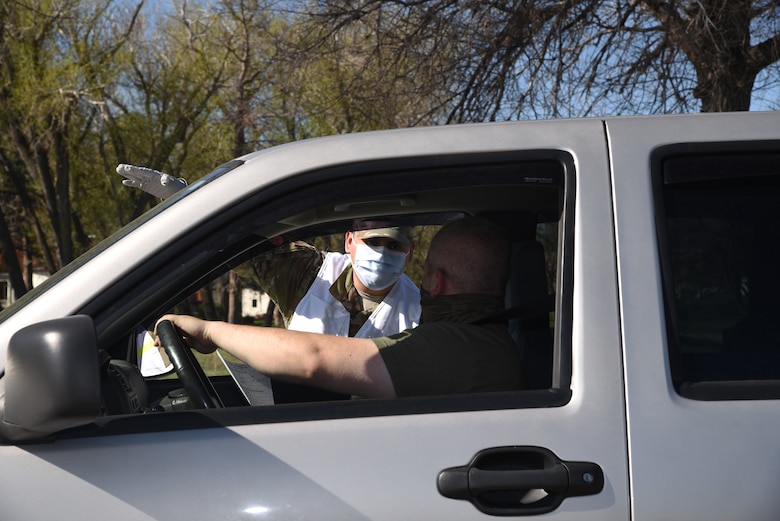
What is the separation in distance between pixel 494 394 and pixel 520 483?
195 millimetres

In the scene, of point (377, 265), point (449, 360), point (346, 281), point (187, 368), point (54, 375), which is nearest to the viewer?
point (54, 375)

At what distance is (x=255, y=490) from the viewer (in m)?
1.75

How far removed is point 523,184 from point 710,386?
58cm

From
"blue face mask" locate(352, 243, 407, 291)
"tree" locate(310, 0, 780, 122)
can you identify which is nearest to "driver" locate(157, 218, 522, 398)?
"blue face mask" locate(352, 243, 407, 291)

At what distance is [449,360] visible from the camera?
7.13ft

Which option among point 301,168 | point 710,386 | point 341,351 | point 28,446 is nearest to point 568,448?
point 710,386

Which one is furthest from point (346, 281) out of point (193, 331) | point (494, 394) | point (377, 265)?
point (494, 394)

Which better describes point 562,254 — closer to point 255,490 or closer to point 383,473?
point 383,473

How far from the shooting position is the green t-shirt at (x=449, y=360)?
212 cm

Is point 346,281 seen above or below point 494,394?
above

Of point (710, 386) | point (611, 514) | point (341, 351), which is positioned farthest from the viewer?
point (341, 351)

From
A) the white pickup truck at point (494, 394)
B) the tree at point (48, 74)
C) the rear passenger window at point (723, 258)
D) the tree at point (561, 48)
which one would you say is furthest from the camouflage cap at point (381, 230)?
the tree at point (48, 74)

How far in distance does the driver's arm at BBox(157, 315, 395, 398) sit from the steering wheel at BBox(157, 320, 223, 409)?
0.54 ft

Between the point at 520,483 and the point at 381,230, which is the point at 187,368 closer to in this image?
the point at 381,230
